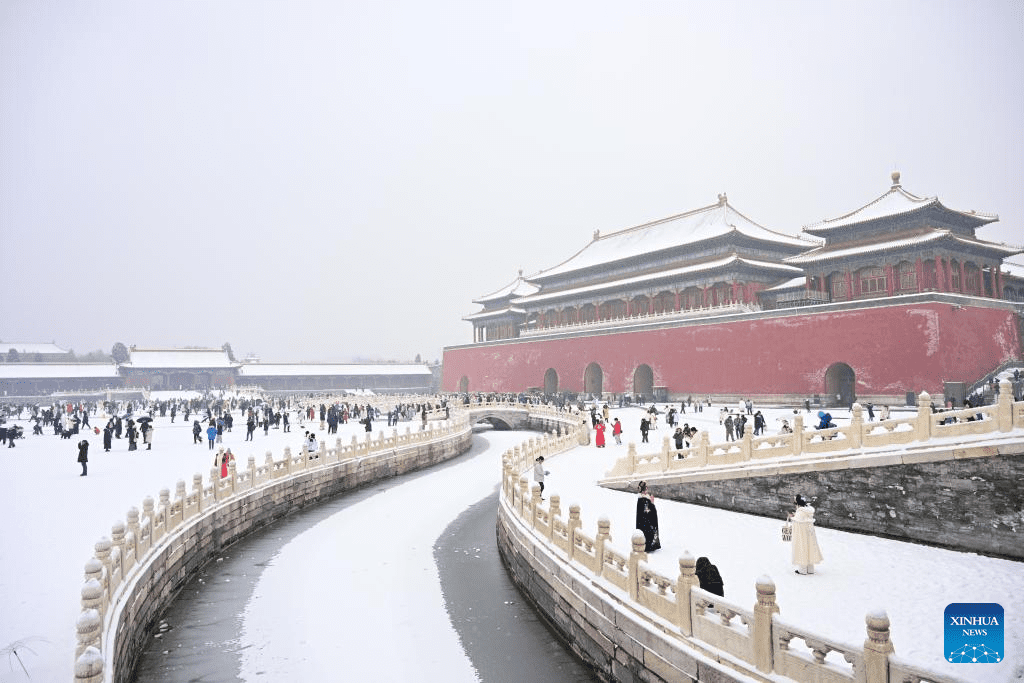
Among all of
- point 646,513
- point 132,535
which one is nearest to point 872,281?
point 646,513

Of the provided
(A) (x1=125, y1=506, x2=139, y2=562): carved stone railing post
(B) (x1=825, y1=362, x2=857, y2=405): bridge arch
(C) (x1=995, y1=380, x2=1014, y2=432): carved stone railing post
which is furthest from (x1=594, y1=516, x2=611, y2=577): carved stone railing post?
(B) (x1=825, y1=362, x2=857, y2=405): bridge arch

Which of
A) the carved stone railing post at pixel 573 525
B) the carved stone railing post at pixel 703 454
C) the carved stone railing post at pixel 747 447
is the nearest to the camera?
the carved stone railing post at pixel 573 525

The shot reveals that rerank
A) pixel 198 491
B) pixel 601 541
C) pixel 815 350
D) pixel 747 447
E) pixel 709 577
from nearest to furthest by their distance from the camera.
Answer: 1. pixel 709 577
2. pixel 601 541
3. pixel 198 491
4. pixel 747 447
5. pixel 815 350

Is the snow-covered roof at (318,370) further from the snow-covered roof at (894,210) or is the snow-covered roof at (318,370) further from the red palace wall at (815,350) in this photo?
the snow-covered roof at (894,210)

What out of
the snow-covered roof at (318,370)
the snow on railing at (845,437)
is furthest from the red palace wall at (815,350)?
the snow-covered roof at (318,370)

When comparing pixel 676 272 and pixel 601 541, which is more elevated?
pixel 676 272

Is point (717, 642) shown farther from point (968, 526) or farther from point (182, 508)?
point (182, 508)

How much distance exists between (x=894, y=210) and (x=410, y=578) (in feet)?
85.3

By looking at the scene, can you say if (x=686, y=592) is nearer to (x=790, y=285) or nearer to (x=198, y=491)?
(x=198, y=491)

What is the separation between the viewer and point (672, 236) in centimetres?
4100

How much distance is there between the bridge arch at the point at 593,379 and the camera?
135 ft

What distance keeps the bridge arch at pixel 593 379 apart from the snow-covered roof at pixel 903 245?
47.9ft

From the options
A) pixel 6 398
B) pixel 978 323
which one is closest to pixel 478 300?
pixel 978 323

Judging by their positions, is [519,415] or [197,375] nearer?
[519,415]
